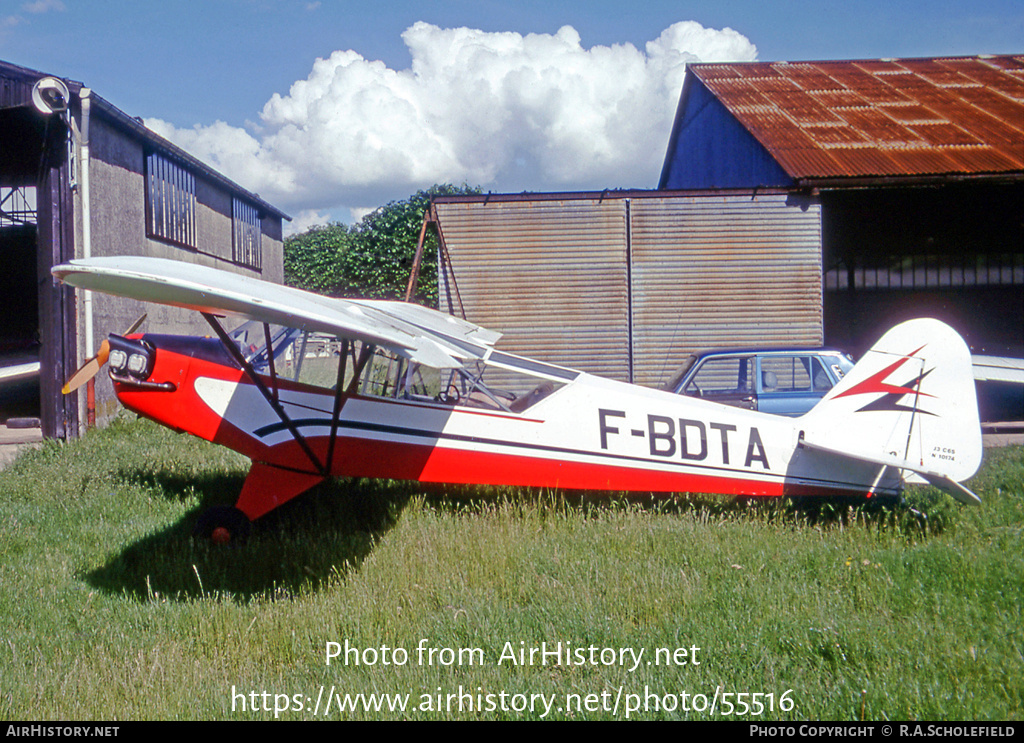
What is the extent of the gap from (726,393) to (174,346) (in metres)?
5.32

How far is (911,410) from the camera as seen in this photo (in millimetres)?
4566

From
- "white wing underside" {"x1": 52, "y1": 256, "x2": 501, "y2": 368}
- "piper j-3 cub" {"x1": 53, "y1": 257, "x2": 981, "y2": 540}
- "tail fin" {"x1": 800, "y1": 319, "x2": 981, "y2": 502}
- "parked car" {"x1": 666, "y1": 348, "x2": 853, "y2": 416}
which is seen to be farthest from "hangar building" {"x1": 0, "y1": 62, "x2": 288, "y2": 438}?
"tail fin" {"x1": 800, "y1": 319, "x2": 981, "y2": 502}

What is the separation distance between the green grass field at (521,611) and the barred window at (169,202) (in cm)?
734

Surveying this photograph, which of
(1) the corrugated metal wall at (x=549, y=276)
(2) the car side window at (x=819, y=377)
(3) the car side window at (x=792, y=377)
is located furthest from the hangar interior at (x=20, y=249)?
(2) the car side window at (x=819, y=377)

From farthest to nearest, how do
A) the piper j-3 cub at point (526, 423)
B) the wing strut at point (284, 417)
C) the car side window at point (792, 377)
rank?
the car side window at point (792, 377) < the wing strut at point (284, 417) < the piper j-3 cub at point (526, 423)

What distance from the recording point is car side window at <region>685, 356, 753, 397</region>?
7039 millimetres

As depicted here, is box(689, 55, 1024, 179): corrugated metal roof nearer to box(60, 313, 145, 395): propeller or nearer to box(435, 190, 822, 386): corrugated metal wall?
box(435, 190, 822, 386): corrugated metal wall

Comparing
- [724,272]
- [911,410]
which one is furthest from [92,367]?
[724,272]

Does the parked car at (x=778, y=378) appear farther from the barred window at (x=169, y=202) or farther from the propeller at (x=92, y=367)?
the barred window at (x=169, y=202)

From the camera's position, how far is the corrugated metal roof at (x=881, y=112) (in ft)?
35.6

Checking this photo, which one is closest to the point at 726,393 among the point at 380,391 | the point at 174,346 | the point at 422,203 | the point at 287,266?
the point at 380,391

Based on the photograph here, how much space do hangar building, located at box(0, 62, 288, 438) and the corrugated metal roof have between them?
10387 mm

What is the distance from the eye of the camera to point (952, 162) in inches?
423
